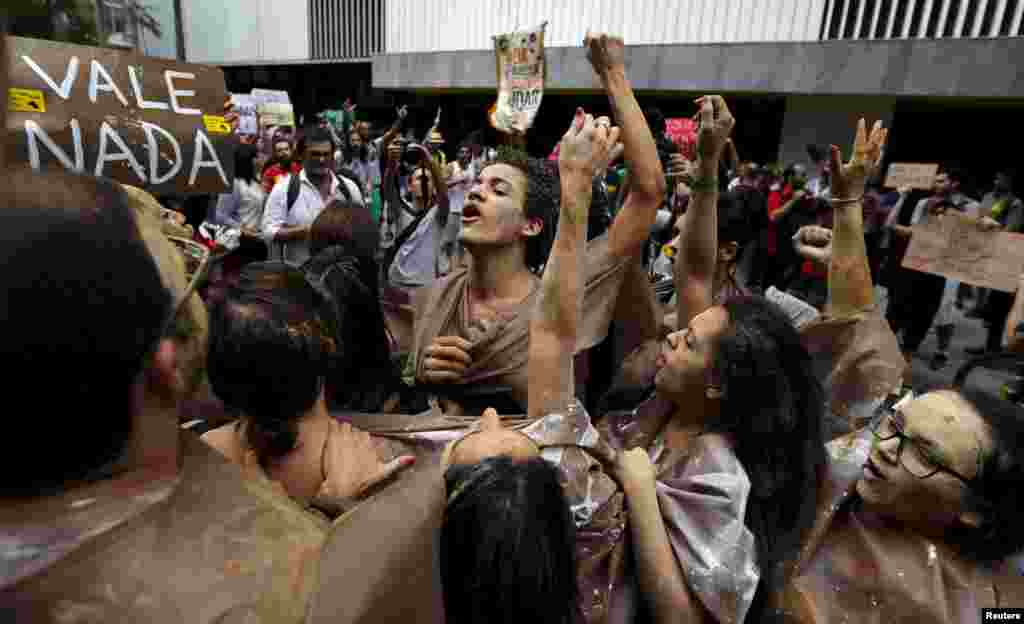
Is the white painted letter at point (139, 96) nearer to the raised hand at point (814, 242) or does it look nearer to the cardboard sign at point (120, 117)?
the cardboard sign at point (120, 117)

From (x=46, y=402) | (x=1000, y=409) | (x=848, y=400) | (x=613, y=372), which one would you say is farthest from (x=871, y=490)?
(x=46, y=402)

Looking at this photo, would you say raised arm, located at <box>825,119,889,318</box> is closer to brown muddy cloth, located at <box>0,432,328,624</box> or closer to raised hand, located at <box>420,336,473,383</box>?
raised hand, located at <box>420,336,473,383</box>

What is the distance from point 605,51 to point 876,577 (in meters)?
1.49

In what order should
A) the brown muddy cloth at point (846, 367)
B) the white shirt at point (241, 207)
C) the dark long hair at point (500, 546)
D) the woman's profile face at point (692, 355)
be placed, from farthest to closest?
1. the white shirt at point (241, 207)
2. the brown muddy cloth at point (846, 367)
3. the woman's profile face at point (692, 355)
4. the dark long hair at point (500, 546)

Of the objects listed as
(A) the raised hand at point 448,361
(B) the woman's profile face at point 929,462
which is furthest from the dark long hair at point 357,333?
(B) the woman's profile face at point 929,462

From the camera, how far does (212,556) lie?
68 cm

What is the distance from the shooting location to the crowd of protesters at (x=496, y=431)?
24.3 inches

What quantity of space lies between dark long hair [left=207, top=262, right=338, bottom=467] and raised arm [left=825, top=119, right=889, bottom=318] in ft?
5.54

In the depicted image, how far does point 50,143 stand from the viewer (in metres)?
1.86

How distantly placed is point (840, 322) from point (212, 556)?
1934 millimetres

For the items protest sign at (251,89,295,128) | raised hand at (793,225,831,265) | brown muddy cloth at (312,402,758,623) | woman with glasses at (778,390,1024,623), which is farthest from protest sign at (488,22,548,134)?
protest sign at (251,89,295,128)

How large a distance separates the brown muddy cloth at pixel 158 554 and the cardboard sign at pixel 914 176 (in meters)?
6.36

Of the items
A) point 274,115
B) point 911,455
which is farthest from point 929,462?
point 274,115

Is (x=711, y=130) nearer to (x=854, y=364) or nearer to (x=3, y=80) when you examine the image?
(x=854, y=364)
